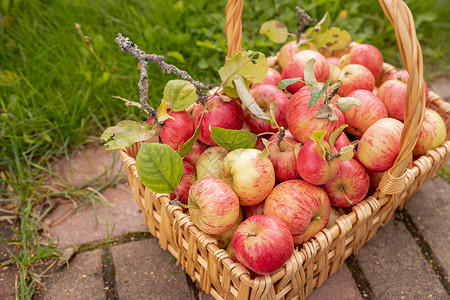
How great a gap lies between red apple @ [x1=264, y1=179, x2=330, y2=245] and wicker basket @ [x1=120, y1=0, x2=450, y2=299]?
0.18 feet

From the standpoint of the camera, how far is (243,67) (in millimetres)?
1408

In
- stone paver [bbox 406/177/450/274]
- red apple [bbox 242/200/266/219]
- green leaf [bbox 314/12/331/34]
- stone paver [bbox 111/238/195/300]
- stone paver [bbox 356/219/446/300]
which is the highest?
green leaf [bbox 314/12/331/34]

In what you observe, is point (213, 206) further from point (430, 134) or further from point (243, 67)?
point (430, 134)

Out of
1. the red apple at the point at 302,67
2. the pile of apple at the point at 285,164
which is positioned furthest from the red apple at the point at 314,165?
the red apple at the point at 302,67

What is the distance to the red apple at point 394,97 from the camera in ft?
5.26

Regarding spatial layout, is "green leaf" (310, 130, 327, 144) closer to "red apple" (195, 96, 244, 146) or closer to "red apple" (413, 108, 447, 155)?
"red apple" (195, 96, 244, 146)

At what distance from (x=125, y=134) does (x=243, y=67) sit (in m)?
0.47

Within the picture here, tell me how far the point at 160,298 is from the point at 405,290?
3.09 ft

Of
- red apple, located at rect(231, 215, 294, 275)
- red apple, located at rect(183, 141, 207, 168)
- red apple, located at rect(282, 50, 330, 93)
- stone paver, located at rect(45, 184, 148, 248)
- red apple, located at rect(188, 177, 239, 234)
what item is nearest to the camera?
red apple, located at rect(231, 215, 294, 275)

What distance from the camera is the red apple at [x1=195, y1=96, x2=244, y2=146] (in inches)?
56.0

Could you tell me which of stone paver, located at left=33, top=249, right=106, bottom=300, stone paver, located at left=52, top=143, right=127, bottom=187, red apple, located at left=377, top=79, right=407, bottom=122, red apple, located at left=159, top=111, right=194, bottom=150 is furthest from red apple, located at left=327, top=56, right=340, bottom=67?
stone paver, located at left=33, top=249, right=106, bottom=300

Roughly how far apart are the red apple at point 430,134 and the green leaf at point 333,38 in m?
0.53

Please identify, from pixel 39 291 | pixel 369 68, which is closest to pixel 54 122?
pixel 39 291

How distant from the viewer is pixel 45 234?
1.74 metres
